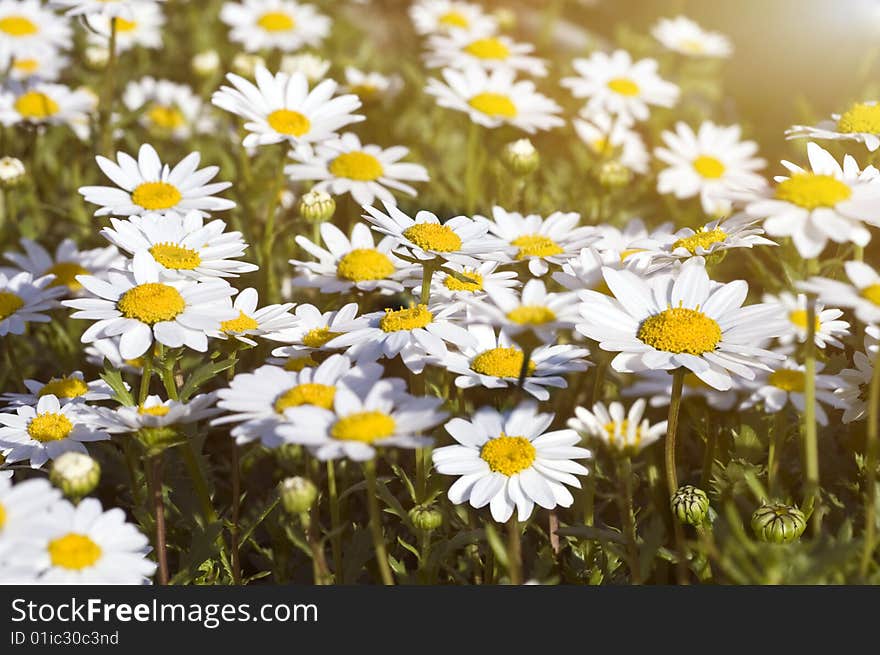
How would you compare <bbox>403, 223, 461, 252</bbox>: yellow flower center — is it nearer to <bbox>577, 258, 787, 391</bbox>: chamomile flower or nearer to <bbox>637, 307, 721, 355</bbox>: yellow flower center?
<bbox>577, 258, 787, 391</bbox>: chamomile flower

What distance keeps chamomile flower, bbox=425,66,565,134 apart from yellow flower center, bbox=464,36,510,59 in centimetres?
36

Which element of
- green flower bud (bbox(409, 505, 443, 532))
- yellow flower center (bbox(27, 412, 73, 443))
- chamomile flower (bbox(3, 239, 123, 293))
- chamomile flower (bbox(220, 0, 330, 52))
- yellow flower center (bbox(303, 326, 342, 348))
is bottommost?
green flower bud (bbox(409, 505, 443, 532))

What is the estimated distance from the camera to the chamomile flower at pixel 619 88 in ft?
13.5

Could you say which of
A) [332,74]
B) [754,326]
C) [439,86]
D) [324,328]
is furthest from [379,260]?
[332,74]

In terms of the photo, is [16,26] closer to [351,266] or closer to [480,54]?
[480,54]

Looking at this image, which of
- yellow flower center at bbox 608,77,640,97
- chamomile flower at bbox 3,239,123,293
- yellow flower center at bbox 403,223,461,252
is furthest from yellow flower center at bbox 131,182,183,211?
yellow flower center at bbox 608,77,640,97

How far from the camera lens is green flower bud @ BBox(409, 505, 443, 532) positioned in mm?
2035

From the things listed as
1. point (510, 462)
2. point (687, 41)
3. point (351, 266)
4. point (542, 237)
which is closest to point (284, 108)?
point (351, 266)

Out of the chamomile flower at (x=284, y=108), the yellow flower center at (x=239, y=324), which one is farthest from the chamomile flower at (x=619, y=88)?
the yellow flower center at (x=239, y=324)

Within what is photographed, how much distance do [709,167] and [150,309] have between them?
273cm

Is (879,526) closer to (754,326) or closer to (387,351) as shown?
(754,326)

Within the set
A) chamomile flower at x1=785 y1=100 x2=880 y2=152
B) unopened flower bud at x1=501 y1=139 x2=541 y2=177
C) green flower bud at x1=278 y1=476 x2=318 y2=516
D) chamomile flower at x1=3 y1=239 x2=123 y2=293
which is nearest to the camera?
green flower bud at x1=278 y1=476 x2=318 y2=516

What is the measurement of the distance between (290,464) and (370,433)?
3.32ft

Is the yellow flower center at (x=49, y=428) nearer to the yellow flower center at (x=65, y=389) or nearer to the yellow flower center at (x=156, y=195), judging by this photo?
the yellow flower center at (x=65, y=389)
